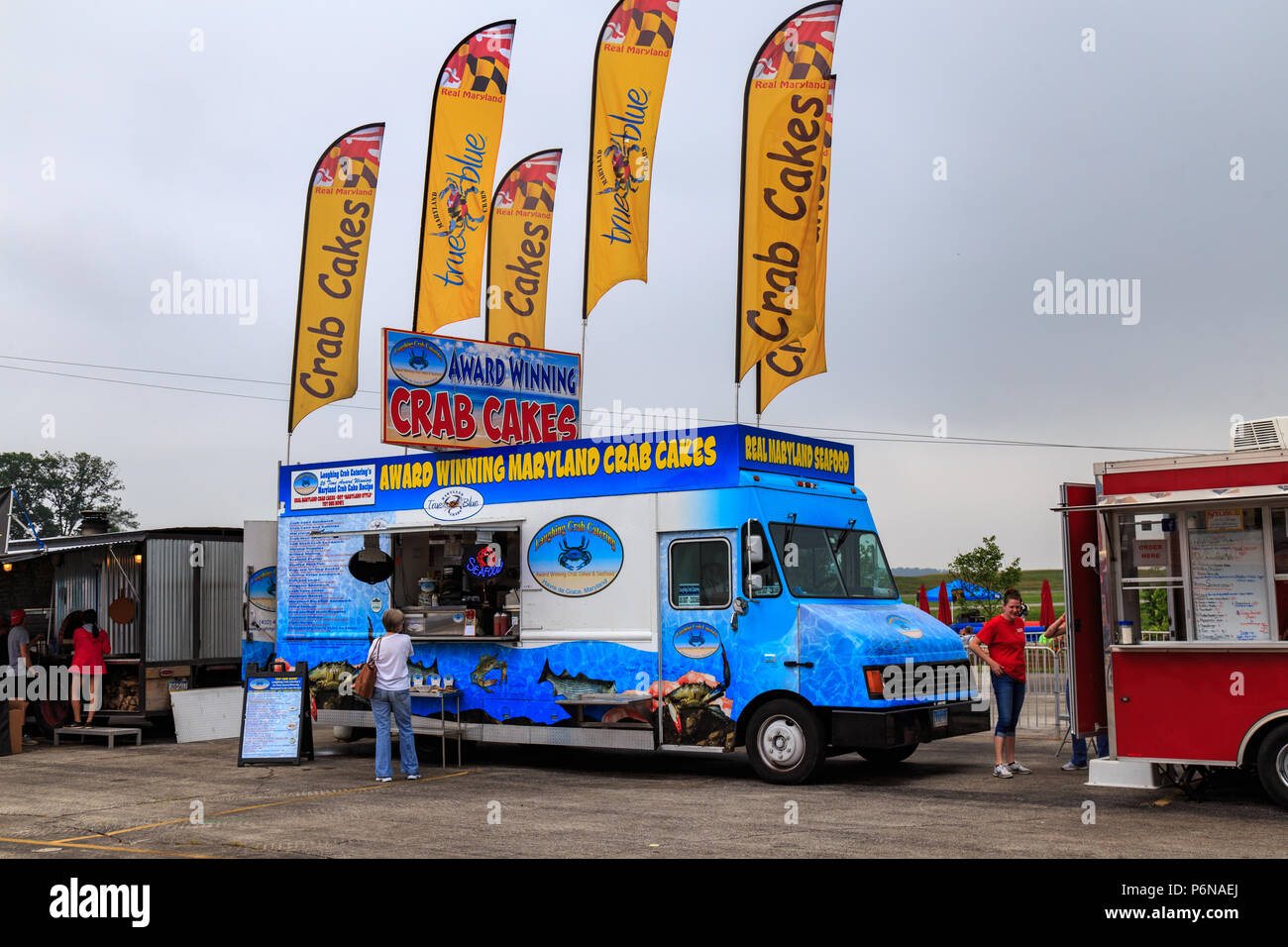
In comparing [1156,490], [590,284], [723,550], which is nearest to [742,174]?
[590,284]

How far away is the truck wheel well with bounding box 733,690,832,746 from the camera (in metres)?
11.6

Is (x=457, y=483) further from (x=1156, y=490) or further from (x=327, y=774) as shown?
(x=1156, y=490)

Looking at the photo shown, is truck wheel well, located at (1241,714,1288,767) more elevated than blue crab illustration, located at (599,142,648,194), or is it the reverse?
blue crab illustration, located at (599,142,648,194)

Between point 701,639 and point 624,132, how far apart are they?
7341 mm

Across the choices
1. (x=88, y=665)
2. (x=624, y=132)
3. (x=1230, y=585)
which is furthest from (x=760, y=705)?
(x=88, y=665)

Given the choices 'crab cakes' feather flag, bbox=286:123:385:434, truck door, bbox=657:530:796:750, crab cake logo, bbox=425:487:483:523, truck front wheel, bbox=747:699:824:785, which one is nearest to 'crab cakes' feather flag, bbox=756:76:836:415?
truck door, bbox=657:530:796:750

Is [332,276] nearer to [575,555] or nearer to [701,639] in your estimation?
[575,555]

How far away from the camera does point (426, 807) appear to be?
10648mm

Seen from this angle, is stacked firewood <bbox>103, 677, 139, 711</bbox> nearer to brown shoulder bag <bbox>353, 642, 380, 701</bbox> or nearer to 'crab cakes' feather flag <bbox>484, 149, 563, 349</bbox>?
brown shoulder bag <bbox>353, 642, 380, 701</bbox>

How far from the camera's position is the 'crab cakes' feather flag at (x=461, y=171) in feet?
59.0

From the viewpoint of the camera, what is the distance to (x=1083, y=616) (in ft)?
36.6

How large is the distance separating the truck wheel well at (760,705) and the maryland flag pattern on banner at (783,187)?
150 inches

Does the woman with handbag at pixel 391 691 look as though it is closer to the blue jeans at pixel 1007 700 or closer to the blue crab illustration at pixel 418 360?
the blue crab illustration at pixel 418 360

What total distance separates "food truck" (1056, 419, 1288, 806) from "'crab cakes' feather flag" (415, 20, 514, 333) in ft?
32.7
